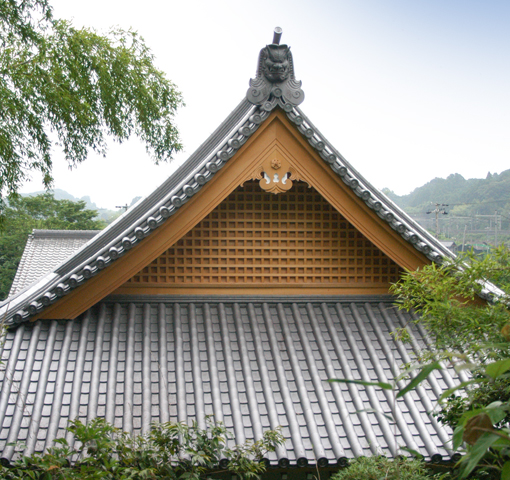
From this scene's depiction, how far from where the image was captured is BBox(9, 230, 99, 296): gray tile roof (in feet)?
53.9

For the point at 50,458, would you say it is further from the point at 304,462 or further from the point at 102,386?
the point at 304,462

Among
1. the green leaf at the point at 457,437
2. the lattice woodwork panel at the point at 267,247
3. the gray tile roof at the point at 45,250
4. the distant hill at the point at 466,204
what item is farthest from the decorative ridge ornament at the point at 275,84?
the distant hill at the point at 466,204

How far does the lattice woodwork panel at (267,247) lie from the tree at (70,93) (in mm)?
2767

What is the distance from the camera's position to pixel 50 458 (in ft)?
8.65

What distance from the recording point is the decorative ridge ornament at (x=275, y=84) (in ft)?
13.2

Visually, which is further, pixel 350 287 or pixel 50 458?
pixel 350 287

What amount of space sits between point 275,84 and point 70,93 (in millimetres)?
5431

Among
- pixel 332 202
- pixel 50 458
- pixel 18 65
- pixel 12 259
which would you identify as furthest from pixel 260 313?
pixel 12 259

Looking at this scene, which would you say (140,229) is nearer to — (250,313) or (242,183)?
(242,183)

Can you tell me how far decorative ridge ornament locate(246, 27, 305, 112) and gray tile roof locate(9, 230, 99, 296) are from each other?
45.1 ft

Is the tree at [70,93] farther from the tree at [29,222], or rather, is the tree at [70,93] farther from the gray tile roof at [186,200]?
the tree at [29,222]

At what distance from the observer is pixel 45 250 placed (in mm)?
17828

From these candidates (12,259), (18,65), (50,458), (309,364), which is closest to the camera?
(50,458)

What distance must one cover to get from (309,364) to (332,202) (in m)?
1.40
